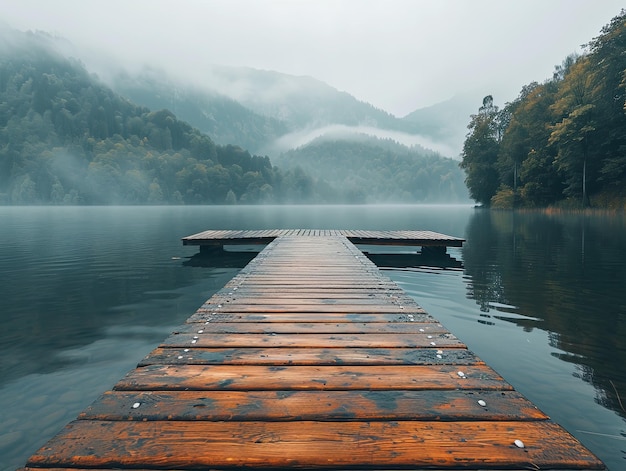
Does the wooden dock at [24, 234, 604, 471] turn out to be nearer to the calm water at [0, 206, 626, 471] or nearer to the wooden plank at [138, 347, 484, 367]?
the wooden plank at [138, 347, 484, 367]

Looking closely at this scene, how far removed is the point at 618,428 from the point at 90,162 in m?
184

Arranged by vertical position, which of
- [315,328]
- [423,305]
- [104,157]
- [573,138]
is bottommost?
[423,305]

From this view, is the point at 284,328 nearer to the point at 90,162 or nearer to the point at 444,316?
the point at 444,316

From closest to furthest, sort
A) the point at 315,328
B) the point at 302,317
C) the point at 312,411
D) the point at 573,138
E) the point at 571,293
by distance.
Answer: the point at 312,411 < the point at 315,328 < the point at 302,317 < the point at 571,293 < the point at 573,138

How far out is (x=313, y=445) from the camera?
248cm

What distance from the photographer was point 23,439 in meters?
4.27

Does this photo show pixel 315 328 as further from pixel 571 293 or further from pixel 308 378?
pixel 571 293

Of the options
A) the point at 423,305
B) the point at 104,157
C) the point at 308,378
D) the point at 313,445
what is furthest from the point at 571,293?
the point at 104,157

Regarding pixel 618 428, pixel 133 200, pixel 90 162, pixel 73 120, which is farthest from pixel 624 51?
pixel 73 120

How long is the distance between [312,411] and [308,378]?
1.93ft

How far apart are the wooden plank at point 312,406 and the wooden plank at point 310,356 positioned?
0.67 metres

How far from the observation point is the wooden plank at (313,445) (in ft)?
7.57

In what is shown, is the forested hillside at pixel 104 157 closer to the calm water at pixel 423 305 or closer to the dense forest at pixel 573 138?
the dense forest at pixel 573 138

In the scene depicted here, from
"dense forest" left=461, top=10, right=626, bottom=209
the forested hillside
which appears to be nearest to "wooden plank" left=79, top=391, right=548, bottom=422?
"dense forest" left=461, top=10, right=626, bottom=209
